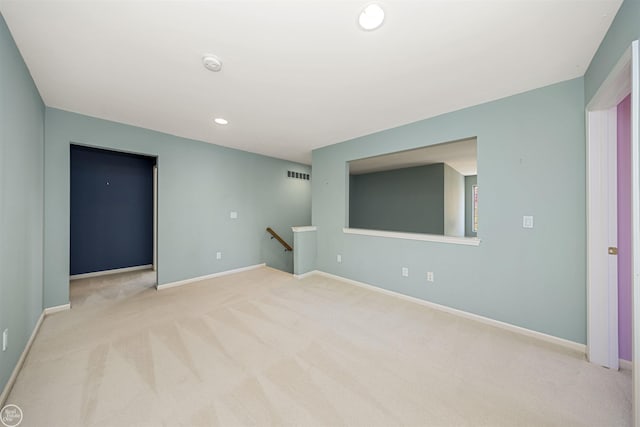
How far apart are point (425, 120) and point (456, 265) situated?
1.91 m

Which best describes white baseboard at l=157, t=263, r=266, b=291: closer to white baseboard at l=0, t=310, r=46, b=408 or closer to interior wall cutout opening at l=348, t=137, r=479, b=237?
white baseboard at l=0, t=310, r=46, b=408

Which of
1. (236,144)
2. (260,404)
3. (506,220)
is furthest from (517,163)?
(236,144)

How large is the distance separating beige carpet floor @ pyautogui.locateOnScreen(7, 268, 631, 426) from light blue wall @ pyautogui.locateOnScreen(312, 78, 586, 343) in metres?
0.32

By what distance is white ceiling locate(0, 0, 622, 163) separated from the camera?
1.40 m

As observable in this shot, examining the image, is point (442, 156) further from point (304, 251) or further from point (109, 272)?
point (109, 272)

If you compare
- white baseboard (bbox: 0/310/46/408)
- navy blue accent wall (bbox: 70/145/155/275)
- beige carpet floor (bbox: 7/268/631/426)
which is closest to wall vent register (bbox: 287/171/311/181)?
navy blue accent wall (bbox: 70/145/155/275)

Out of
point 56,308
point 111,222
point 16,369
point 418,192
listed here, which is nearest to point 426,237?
point 418,192

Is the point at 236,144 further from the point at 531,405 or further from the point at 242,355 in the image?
the point at 531,405

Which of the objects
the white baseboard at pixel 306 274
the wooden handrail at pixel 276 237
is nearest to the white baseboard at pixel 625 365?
the white baseboard at pixel 306 274

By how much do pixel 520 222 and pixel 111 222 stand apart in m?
6.54

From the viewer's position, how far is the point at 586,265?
201 cm

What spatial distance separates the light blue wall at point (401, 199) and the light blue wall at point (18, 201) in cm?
684

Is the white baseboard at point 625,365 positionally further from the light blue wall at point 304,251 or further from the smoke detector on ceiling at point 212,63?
the smoke detector on ceiling at point 212,63

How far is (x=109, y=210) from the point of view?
446cm
